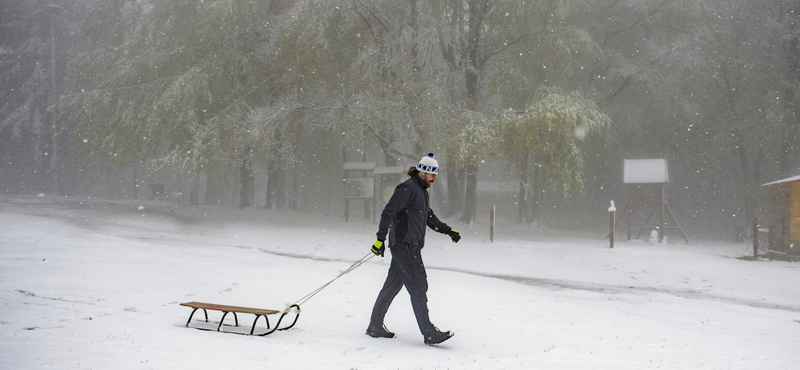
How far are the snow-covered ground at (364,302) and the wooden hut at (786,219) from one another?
5.75 ft

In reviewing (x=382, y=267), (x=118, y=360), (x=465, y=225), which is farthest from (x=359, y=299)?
(x=465, y=225)

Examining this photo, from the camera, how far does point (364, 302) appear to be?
899cm

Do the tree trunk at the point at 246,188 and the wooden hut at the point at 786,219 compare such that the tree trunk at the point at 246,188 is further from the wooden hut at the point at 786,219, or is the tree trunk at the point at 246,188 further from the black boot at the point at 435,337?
the black boot at the point at 435,337

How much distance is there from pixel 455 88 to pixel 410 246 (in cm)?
1548

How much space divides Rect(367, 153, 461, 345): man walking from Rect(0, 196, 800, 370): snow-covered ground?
0.21 metres

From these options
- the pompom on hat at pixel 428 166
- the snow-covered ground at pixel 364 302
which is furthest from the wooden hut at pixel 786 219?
the pompom on hat at pixel 428 166

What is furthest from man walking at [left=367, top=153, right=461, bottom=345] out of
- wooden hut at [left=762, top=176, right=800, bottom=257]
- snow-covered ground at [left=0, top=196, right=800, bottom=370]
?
wooden hut at [left=762, top=176, right=800, bottom=257]

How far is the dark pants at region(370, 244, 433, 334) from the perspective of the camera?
21.5ft

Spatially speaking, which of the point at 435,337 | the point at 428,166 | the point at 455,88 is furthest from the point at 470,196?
the point at 435,337

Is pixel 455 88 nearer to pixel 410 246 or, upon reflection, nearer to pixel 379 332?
pixel 410 246

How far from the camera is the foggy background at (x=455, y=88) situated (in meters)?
20.5

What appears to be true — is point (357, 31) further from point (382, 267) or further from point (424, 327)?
point (424, 327)

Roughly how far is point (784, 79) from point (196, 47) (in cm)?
2271

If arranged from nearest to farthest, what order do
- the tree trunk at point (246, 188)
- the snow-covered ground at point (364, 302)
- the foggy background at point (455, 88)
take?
the snow-covered ground at point (364, 302)
the foggy background at point (455, 88)
the tree trunk at point (246, 188)
